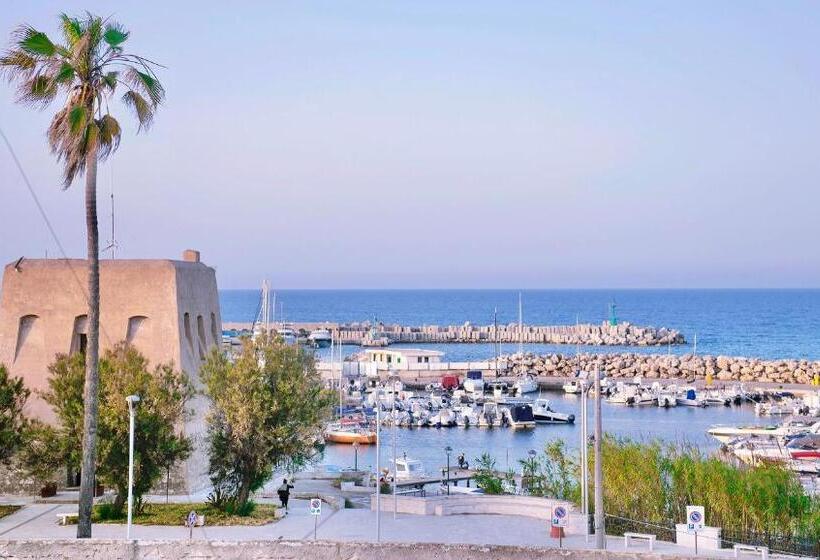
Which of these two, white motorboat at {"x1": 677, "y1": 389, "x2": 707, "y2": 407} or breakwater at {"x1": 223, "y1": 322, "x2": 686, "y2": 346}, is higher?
breakwater at {"x1": 223, "y1": 322, "x2": 686, "y2": 346}

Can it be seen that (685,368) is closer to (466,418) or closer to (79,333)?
(466,418)

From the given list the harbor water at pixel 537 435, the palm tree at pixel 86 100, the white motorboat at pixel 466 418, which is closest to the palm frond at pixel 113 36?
the palm tree at pixel 86 100

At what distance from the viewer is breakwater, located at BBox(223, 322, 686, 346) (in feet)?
530

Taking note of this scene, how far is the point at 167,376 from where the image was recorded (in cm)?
3334

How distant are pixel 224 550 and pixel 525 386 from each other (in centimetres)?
7659

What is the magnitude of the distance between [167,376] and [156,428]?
1.70 m

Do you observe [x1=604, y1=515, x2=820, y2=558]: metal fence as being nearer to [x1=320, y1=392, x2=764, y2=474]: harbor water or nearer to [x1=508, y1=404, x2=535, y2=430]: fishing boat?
[x1=320, y1=392, x2=764, y2=474]: harbor water

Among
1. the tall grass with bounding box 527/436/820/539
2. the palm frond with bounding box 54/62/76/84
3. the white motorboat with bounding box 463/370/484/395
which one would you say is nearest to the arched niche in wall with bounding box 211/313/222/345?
the tall grass with bounding box 527/436/820/539

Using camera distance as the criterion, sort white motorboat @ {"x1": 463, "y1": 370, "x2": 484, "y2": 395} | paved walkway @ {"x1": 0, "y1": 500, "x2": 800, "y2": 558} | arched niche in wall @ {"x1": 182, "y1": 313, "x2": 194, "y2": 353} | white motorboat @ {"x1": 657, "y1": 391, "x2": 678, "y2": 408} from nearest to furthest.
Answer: paved walkway @ {"x1": 0, "y1": 500, "x2": 800, "y2": 558} → arched niche in wall @ {"x1": 182, "y1": 313, "x2": 194, "y2": 353} → white motorboat @ {"x1": 657, "y1": 391, "x2": 678, "y2": 408} → white motorboat @ {"x1": 463, "y1": 370, "x2": 484, "y2": 395}

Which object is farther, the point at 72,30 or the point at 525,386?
the point at 525,386

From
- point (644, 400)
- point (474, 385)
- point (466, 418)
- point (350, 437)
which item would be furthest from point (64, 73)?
point (474, 385)

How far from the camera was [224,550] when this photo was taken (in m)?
20.7

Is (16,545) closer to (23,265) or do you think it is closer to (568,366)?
(23,265)

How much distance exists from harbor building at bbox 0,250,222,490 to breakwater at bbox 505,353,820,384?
69.4 metres
